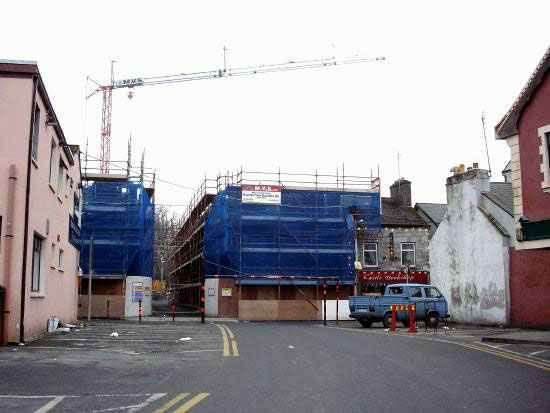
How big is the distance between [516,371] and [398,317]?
50.3ft

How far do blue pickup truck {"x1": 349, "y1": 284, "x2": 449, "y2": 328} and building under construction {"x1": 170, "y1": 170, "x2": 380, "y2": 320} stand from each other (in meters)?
11.1

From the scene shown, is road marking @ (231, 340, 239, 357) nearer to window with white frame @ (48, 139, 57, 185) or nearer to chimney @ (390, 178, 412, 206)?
window with white frame @ (48, 139, 57, 185)

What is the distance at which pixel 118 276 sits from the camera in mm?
36219

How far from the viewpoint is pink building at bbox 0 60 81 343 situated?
15281mm

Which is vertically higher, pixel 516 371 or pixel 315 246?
pixel 315 246

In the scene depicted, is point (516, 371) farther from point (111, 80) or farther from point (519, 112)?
point (111, 80)

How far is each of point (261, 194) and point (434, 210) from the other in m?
14.4

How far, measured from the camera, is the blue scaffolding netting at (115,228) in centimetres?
3669

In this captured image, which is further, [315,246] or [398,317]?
[315,246]

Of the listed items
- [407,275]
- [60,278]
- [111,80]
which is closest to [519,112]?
[60,278]

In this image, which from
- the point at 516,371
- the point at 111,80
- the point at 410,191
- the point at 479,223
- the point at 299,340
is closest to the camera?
the point at 516,371

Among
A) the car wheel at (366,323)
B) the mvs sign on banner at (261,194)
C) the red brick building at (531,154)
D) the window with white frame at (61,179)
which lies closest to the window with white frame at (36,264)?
the window with white frame at (61,179)

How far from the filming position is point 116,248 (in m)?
36.8

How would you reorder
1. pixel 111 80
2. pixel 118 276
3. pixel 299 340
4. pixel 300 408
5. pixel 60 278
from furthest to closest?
pixel 111 80 < pixel 118 276 < pixel 60 278 < pixel 299 340 < pixel 300 408
